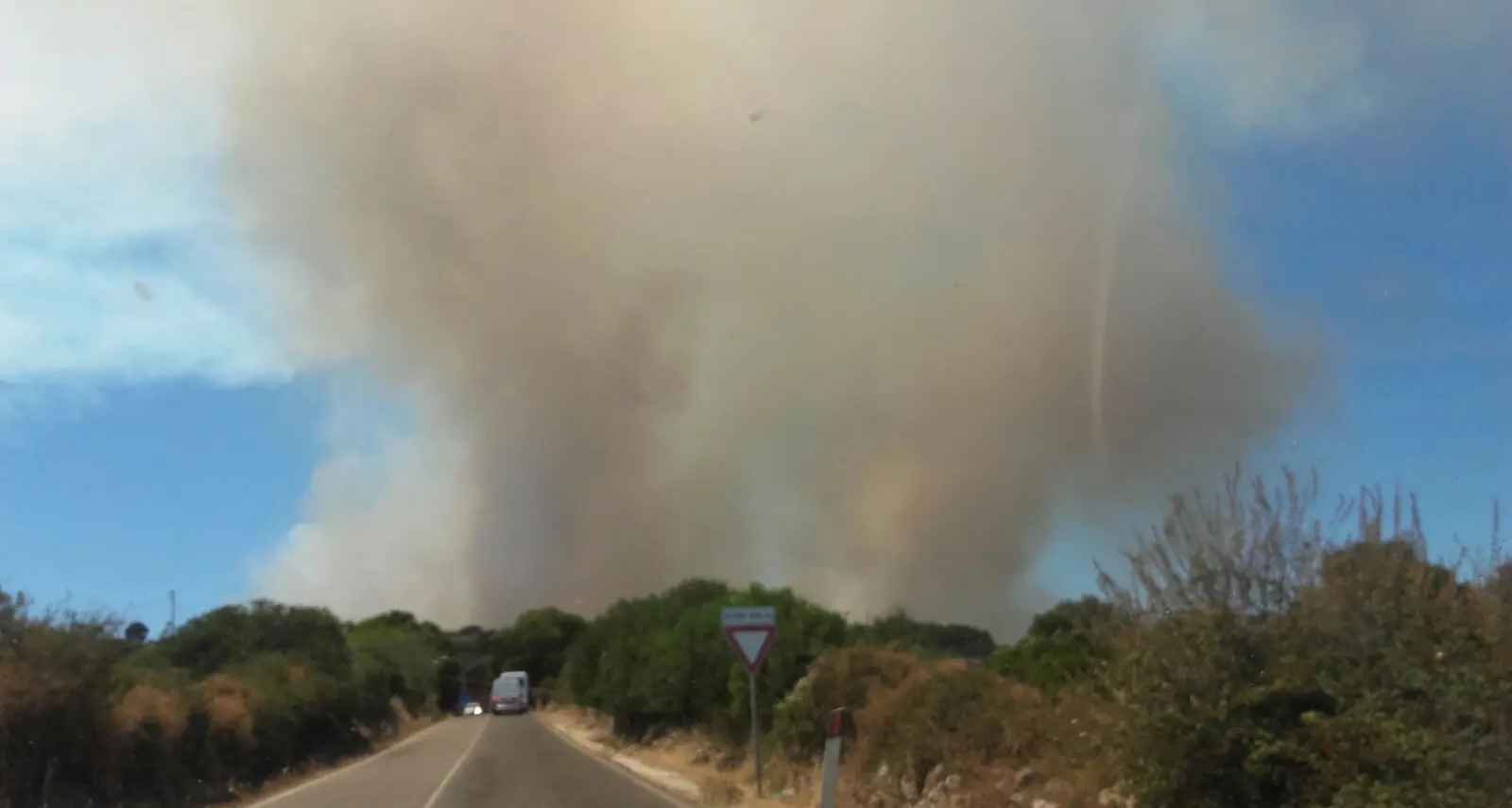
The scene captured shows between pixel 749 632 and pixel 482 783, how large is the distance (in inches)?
348

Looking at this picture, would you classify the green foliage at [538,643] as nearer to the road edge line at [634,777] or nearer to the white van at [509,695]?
the white van at [509,695]

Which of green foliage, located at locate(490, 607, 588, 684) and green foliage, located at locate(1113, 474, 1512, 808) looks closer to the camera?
green foliage, located at locate(1113, 474, 1512, 808)

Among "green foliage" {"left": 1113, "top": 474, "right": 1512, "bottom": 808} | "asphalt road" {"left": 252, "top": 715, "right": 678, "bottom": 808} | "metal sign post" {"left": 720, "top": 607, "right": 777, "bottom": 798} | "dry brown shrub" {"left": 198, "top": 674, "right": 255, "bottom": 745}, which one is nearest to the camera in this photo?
"green foliage" {"left": 1113, "top": 474, "right": 1512, "bottom": 808}

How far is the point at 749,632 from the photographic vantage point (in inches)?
834

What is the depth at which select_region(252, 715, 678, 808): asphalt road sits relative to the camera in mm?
22562

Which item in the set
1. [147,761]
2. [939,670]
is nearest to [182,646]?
[147,761]

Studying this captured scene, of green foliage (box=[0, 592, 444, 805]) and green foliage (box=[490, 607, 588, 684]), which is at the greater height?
green foliage (box=[490, 607, 588, 684])

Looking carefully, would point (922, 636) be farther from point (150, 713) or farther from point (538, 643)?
point (538, 643)

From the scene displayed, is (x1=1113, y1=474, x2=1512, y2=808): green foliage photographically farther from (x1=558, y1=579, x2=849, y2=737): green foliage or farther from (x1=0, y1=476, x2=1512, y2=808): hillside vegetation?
(x1=558, y1=579, x2=849, y2=737): green foliage

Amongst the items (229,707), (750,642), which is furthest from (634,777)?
(229,707)

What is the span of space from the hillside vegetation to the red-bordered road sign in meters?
1.84

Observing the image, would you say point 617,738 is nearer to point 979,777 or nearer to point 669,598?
point 669,598

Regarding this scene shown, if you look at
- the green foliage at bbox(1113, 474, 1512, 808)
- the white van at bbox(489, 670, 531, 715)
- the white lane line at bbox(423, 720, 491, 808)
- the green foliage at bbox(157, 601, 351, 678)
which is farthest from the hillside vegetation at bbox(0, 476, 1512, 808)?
the white van at bbox(489, 670, 531, 715)

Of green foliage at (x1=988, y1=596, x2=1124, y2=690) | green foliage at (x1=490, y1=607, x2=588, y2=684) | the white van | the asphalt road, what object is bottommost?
the asphalt road
